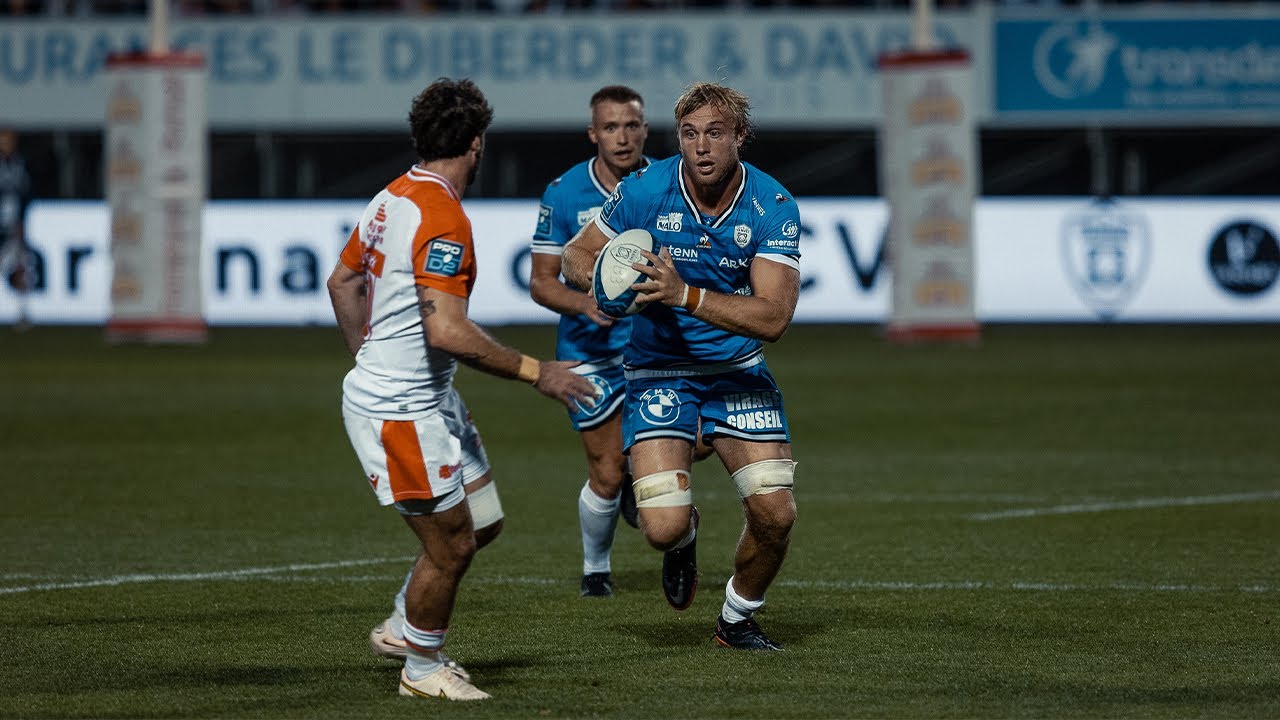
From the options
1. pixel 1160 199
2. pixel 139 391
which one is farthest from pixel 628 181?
pixel 1160 199

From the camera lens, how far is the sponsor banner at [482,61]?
30.1 m

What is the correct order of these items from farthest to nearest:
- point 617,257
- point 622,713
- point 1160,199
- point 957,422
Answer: point 1160,199 < point 957,422 < point 617,257 < point 622,713

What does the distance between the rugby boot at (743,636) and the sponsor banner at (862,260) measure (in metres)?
19.4

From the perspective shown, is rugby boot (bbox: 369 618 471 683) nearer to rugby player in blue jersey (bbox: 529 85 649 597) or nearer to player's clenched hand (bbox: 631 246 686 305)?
player's clenched hand (bbox: 631 246 686 305)

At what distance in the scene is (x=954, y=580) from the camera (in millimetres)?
8969

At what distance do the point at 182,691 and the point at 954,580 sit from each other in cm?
374

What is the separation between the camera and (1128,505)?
11617 millimetres

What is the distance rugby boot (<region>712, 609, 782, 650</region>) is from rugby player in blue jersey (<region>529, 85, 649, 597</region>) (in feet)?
4.35

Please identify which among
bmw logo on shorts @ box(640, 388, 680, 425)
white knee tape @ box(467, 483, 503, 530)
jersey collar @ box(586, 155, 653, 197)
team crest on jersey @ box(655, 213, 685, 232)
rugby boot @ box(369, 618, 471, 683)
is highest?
jersey collar @ box(586, 155, 653, 197)

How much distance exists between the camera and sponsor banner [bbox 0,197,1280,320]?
26984 millimetres

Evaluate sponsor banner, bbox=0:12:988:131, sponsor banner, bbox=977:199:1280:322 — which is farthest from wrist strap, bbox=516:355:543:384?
sponsor banner, bbox=0:12:988:131

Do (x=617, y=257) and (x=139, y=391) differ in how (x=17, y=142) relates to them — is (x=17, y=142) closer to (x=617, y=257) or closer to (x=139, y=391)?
(x=139, y=391)

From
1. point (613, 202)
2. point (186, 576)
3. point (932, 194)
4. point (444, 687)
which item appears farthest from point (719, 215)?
point (932, 194)

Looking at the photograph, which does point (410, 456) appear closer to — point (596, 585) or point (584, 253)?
point (584, 253)
